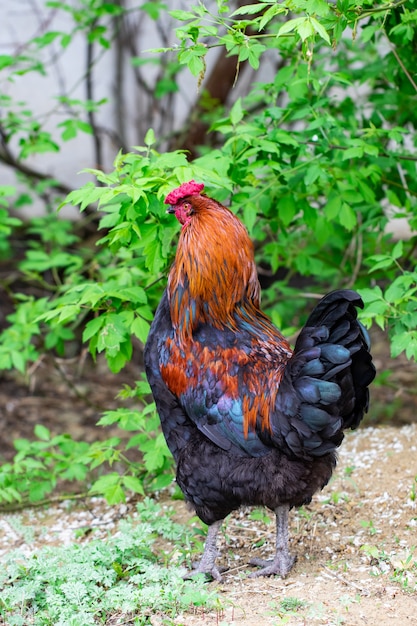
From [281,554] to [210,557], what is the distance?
1.14 ft

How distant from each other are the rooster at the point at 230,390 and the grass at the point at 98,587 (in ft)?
1.13

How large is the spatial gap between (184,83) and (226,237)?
5.51 metres

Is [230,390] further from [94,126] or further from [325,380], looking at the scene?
[94,126]

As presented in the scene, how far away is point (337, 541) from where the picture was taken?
12.8 ft

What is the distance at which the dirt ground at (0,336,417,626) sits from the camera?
10.3 ft

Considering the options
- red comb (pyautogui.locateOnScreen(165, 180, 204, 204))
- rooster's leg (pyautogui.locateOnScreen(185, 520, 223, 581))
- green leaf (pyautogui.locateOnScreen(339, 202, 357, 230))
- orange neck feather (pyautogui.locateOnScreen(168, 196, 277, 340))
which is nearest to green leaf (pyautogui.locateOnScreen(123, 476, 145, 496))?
rooster's leg (pyautogui.locateOnScreen(185, 520, 223, 581))

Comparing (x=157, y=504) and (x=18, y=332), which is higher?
(x=18, y=332)

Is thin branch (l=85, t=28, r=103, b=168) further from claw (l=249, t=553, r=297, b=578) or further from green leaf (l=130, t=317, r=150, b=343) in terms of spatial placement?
claw (l=249, t=553, r=297, b=578)

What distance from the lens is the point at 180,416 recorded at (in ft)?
11.8

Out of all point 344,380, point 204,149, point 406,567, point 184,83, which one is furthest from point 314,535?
point 184,83

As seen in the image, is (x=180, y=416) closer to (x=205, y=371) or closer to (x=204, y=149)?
(x=205, y=371)

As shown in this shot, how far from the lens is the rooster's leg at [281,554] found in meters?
3.61

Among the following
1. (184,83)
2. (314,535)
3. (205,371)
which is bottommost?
(314,535)

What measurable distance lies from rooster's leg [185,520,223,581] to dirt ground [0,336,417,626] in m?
0.08
